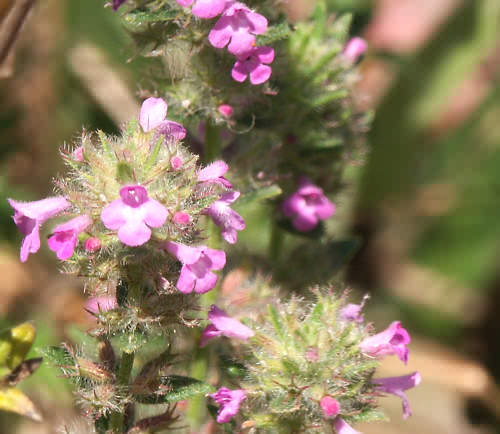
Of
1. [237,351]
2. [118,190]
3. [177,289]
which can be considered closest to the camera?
[118,190]

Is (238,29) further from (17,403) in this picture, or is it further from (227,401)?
(17,403)

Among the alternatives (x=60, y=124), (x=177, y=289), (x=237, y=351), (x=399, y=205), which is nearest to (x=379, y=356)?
(x=237, y=351)

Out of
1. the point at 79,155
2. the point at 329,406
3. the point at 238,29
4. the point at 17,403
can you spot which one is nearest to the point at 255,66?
the point at 238,29

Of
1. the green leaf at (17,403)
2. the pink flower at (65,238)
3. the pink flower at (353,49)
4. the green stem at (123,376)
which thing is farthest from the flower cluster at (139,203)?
the pink flower at (353,49)

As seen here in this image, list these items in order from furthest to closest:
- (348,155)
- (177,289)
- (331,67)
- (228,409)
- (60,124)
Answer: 1. (60,124)
2. (348,155)
3. (331,67)
4. (228,409)
5. (177,289)

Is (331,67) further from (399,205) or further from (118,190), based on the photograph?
(399,205)

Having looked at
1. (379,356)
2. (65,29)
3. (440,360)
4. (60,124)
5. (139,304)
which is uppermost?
(139,304)
